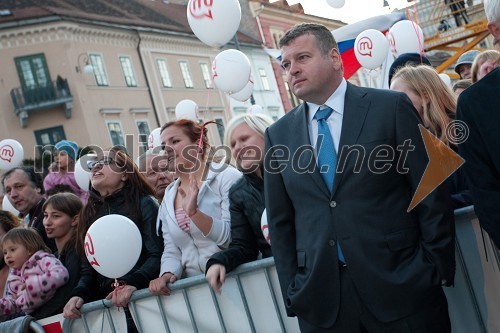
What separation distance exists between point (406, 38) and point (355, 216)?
24.2ft

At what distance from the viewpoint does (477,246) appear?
367 cm

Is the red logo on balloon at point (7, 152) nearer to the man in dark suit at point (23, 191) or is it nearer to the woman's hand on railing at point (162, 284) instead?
the man in dark suit at point (23, 191)

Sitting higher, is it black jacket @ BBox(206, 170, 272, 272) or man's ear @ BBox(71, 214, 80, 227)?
man's ear @ BBox(71, 214, 80, 227)

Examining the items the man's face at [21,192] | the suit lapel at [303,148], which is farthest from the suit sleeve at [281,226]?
the man's face at [21,192]

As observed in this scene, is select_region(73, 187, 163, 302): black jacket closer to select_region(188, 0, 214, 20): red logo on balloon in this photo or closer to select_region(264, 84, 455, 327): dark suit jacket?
select_region(264, 84, 455, 327): dark suit jacket

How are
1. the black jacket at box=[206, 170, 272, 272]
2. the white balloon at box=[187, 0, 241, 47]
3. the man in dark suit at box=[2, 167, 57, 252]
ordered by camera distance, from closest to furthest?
the black jacket at box=[206, 170, 272, 272] → the man in dark suit at box=[2, 167, 57, 252] → the white balloon at box=[187, 0, 241, 47]

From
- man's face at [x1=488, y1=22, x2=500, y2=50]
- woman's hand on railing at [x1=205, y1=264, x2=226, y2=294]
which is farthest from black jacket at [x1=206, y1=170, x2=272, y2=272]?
man's face at [x1=488, y1=22, x2=500, y2=50]

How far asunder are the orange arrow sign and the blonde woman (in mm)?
205

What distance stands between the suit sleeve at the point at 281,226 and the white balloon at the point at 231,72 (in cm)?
641

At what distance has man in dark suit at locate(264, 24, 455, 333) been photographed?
3.07 m

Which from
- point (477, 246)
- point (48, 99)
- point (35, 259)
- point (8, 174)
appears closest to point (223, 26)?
point (8, 174)

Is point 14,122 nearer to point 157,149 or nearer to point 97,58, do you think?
point 97,58

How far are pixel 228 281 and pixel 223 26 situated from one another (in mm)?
5145

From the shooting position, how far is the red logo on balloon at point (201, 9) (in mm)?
8697
